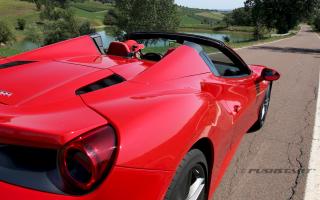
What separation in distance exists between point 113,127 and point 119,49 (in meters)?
1.96

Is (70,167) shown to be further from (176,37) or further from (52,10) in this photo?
(52,10)

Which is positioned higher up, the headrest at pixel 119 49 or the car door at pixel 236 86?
the headrest at pixel 119 49

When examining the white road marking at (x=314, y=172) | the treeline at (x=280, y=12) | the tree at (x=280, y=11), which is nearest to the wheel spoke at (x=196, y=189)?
the white road marking at (x=314, y=172)

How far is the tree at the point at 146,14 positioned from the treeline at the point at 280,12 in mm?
12080

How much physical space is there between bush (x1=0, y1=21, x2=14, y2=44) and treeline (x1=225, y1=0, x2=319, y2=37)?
3199cm

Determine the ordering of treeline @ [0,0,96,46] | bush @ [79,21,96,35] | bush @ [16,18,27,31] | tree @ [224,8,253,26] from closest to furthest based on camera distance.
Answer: treeline @ [0,0,96,46] < bush @ [79,21,96,35] < bush @ [16,18,27,31] < tree @ [224,8,253,26]

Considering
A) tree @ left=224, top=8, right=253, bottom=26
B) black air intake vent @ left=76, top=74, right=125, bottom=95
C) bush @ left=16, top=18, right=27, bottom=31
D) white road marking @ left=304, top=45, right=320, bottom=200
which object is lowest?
tree @ left=224, top=8, right=253, bottom=26

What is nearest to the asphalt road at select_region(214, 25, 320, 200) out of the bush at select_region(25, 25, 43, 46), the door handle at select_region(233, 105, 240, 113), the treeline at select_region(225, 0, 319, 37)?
the door handle at select_region(233, 105, 240, 113)

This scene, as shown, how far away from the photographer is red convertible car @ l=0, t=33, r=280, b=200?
181 cm

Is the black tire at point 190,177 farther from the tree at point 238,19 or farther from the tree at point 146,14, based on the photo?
the tree at point 238,19

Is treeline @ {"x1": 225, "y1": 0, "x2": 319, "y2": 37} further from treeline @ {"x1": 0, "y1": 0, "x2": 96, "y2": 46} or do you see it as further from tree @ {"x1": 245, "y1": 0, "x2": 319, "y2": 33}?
treeline @ {"x1": 0, "y1": 0, "x2": 96, "y2": 46}

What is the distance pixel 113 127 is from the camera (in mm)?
1932

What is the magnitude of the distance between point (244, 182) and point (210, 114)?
4.36 feet

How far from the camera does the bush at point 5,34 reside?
3747cm
